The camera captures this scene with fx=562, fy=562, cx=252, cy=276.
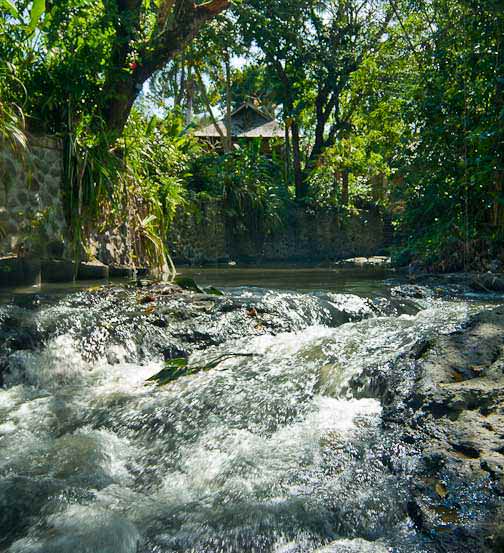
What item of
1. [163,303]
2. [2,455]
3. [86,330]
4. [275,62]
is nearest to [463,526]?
[2,455]

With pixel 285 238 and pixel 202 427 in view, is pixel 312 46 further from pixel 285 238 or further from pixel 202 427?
pixel 202 427

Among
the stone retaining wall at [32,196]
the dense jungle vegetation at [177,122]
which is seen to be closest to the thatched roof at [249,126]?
the dense jungle vegetation at [177,122]

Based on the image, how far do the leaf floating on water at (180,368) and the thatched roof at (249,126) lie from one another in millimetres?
18180

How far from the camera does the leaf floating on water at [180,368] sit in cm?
396

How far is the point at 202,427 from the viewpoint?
3160 mm

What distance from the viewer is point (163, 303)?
5.38m

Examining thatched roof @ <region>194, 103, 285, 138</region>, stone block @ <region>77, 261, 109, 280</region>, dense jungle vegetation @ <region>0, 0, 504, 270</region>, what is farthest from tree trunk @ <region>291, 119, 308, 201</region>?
stone block @ <region>77, 261, 109, 280</region>

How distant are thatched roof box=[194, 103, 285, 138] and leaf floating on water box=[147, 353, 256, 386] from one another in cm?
1818

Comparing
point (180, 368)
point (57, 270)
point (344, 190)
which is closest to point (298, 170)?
point (344, 190)

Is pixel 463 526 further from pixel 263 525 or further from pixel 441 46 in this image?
pixel 441 46

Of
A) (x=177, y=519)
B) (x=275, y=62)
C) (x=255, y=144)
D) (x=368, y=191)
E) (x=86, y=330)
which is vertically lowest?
(x=177, y=519)

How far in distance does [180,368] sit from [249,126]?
2001 cm

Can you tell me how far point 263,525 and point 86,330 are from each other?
287 centimetres

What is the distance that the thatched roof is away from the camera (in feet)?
72.4
